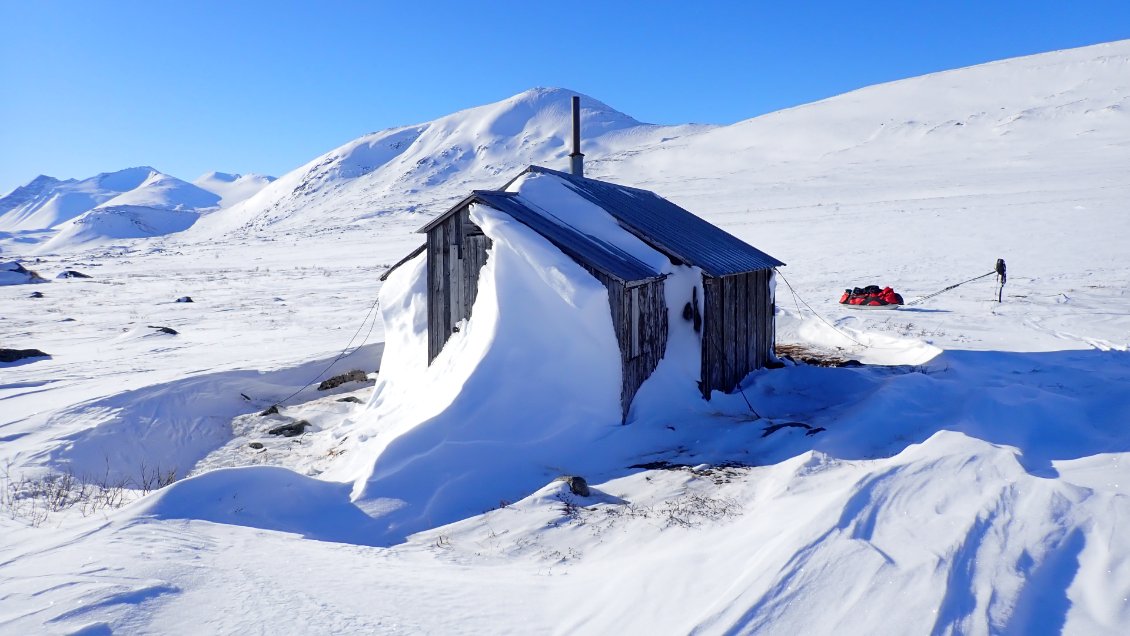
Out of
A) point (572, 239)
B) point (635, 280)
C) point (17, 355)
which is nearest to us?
point (635, 280)

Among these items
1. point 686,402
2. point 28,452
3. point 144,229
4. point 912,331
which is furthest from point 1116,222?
point 144,229

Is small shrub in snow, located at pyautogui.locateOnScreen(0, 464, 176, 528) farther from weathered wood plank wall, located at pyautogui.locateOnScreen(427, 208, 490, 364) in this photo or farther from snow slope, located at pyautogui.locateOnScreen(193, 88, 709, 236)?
snow slope, located at pyautogui.locateOnScreen(193, 88, 709, 236)

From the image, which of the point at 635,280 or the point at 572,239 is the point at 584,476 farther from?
the point at 572,239

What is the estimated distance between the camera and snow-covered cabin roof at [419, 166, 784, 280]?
11594mm

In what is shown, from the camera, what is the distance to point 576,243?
1126 cm

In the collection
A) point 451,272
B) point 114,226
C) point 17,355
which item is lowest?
point 17,355

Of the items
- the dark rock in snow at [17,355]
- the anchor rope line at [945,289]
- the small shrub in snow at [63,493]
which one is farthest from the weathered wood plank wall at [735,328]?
the dark rock in snow at [17,355]

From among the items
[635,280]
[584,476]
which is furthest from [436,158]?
[584,476]

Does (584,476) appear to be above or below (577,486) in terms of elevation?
below

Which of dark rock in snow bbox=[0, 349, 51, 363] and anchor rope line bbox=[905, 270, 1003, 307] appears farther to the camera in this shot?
anchor rope line bbox=[905, 270, 1003, 307]

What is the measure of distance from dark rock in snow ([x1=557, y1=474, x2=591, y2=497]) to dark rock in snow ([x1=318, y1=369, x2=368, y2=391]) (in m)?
8.68

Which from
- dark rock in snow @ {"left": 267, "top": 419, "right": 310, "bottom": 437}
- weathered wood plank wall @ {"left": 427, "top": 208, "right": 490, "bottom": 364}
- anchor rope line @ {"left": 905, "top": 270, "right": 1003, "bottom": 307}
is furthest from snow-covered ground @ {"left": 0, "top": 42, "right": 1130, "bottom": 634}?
weathered wood plank wall @ {"left": 427, "top": 208, "right": 490, "bottom": 364}

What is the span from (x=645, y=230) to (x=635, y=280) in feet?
7.53

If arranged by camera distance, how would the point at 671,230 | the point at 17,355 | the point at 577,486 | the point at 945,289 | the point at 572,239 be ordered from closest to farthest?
the point at 577,486 → the point at 572,239 → the point at 671,230 → the point at 17,355 → the point at 945,289
